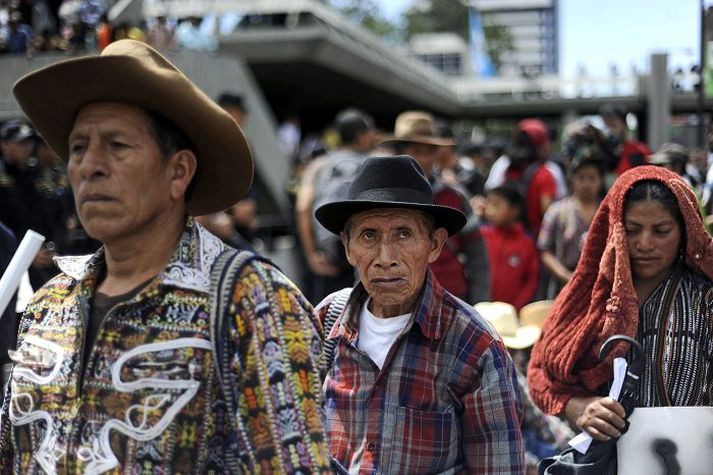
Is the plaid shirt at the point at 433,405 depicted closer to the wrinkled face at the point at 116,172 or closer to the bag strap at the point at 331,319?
the bag strap at the point at 331,319

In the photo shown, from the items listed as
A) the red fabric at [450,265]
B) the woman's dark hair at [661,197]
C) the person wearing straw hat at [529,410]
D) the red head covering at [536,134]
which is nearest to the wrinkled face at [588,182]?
the person wearing straw hat at [529,410]

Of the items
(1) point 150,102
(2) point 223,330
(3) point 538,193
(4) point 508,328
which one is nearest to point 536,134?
(3) point 538,193

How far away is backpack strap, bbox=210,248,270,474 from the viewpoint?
7.56ft

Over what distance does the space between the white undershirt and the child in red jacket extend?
14.1ft

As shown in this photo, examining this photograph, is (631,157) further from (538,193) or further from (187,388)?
(187,388)

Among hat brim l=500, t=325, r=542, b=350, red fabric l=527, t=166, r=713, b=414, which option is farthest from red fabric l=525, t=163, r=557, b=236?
red fabric l=527, t=166, r=713, b=414

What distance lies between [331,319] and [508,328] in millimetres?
2831

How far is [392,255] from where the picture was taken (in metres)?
3.51

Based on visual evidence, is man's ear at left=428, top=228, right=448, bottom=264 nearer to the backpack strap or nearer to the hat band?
the hat band

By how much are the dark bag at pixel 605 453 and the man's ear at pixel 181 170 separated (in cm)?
147

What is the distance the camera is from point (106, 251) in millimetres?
2578

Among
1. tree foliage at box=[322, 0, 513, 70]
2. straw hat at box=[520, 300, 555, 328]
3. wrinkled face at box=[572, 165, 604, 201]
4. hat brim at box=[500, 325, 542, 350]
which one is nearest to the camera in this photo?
hat brim at box=[500, 325, 542, 350]

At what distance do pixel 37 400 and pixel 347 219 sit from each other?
5.04ft

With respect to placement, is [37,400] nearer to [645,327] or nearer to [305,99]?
[645,327]
